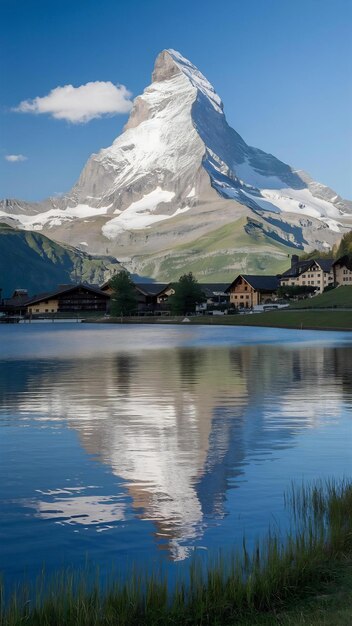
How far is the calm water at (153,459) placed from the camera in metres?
18.1

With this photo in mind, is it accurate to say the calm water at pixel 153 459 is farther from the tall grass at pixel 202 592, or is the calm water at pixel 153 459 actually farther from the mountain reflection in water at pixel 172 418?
the tall grass at pixel 202 592

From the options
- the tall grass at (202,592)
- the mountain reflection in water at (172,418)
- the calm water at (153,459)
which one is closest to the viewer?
the tall grass at (202,592)

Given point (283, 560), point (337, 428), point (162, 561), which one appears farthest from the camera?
point (337, 428)

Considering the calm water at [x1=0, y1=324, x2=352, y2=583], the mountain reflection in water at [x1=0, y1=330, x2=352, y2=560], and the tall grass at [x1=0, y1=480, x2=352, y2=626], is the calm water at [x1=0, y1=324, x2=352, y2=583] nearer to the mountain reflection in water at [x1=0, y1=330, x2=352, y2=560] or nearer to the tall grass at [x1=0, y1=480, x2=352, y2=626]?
the mountain reflection in water at [x1=0, y1=330, x2=352, y2=560]

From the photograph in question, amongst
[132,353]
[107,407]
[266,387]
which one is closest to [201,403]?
[107,407]

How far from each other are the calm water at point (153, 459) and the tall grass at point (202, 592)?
4.65 ft

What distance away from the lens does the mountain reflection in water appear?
21.0 meters

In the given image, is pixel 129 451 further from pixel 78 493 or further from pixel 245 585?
pixel 245 585

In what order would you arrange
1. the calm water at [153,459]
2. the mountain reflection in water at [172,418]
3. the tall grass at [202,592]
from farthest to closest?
the mountain reflection in water at [172,418], the calm water at [153,459], the tall grass at [202,592]

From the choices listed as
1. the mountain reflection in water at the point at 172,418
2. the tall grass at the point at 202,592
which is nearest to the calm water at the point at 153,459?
the mountain reflection in water at the point at 172,418

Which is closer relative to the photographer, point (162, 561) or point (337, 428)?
point (162, 561)

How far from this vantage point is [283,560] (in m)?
15.3

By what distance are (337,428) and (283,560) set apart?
63.0 feet

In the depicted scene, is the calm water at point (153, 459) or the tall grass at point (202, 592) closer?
the tall grass at point (202, 592)
